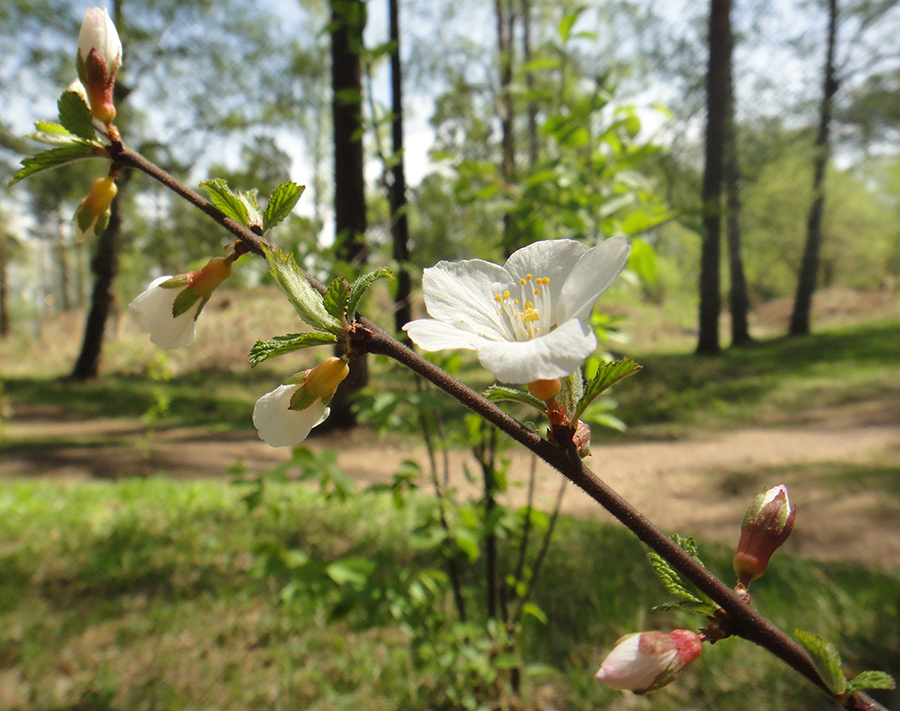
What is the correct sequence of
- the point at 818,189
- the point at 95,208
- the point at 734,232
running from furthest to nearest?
the point at 734,232
the point at 818,189
the point at 95,208

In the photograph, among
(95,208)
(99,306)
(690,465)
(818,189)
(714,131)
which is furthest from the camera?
(818,189)

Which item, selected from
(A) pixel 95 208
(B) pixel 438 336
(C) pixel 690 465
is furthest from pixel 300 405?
(C) pixel 690 465

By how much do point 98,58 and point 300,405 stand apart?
1.43ft

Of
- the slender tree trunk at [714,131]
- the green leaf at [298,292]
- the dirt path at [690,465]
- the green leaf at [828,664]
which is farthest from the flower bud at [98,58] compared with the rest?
the slender tree trunk at [714,131]

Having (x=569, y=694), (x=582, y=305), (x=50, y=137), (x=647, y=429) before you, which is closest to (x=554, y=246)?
(x=582, y=305)

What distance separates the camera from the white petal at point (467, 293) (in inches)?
19.4

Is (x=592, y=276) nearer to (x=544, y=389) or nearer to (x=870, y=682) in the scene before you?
(x=544, y=389)

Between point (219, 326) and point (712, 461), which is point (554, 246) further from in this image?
point (219, 326)

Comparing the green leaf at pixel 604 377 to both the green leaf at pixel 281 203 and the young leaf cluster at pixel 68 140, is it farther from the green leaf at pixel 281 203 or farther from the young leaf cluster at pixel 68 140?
the young leaf cluster at pixel 68 140

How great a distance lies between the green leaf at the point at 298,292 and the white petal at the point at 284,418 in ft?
0.27

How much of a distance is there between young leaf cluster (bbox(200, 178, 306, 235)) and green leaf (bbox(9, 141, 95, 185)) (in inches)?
5.9

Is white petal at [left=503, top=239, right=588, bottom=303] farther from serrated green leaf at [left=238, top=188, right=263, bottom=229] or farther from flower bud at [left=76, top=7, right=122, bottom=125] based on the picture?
flower bud at [left=76, top=7, right=122, bottom=125]

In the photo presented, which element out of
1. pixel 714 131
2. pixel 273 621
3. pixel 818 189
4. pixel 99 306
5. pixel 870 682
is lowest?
pixel 273 621

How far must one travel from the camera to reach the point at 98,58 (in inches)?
22.6
